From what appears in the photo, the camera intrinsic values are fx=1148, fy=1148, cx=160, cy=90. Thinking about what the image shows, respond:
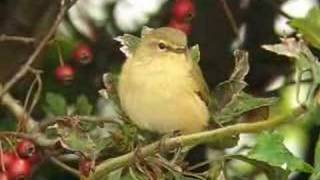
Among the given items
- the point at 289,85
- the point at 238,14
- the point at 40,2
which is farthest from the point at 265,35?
the point at 40,2

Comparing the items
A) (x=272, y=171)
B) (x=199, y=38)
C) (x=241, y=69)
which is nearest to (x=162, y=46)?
(x=241, y=69)

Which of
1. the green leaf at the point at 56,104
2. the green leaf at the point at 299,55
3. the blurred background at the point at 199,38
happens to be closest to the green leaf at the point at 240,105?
the green leaf at the point at 299,55

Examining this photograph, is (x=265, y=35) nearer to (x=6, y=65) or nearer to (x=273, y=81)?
(x=273, y=81)

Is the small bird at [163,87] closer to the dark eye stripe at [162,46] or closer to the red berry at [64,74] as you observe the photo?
the dark eye stripe at [162,46]

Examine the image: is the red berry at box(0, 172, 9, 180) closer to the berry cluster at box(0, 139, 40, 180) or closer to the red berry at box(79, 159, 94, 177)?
the berry cluster at box(0, 139, 40, 180)

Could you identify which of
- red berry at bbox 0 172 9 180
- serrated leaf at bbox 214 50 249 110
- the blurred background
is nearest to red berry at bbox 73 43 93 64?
the blurred background
